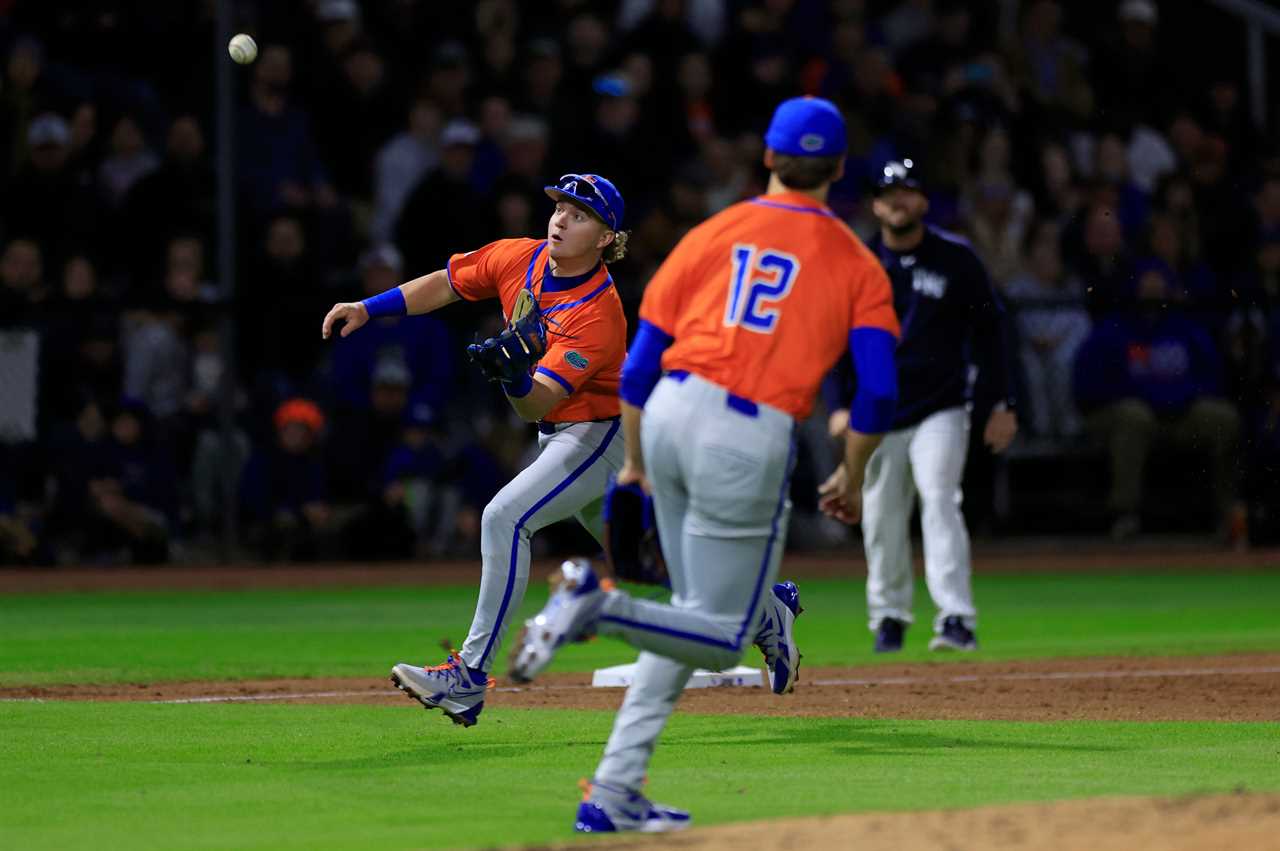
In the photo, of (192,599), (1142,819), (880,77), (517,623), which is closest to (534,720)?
(1142,819)

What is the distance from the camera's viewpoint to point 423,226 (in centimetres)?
1723

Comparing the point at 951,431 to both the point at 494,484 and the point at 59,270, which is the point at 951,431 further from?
the point at 59,270

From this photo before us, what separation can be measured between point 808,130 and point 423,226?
36.6 ft

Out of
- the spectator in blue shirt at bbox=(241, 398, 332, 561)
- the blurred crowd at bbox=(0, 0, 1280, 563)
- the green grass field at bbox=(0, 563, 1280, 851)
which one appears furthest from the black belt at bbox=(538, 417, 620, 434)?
the spectator in blue shirt at bbox=(241, 398, 332, 561)

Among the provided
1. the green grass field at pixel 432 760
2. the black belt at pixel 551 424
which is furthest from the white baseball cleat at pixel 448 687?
the black belt at pixel 551 424

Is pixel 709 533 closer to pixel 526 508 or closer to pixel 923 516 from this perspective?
pixel 526 508

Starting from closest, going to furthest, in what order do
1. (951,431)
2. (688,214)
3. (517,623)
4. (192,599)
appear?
(951,431)
(517,623)
(192,599)
(688,214)

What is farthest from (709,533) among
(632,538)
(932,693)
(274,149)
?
(274,149)

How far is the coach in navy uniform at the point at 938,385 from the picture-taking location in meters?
11.8

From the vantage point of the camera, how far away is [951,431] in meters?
11.8

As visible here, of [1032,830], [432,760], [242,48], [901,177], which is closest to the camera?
[1032,830]

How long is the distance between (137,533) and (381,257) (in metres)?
2.95

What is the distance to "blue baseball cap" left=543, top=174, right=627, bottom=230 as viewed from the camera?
329 inches

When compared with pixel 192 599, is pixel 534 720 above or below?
above
